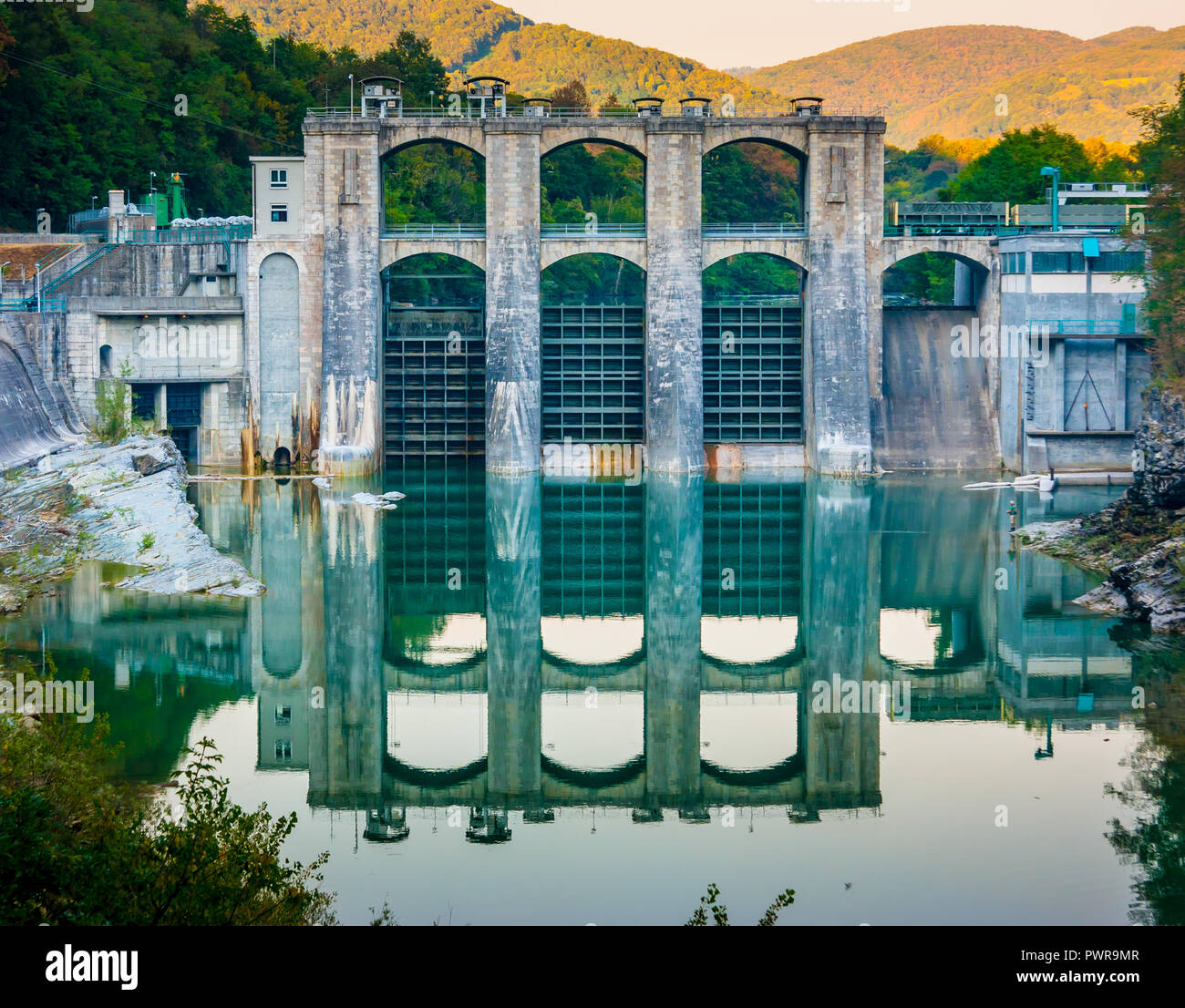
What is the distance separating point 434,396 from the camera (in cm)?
5625

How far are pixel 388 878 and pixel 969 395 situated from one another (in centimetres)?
4193

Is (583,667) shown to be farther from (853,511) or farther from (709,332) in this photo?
(709,332)

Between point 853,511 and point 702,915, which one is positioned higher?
point 853,511

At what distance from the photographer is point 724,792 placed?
860 inches

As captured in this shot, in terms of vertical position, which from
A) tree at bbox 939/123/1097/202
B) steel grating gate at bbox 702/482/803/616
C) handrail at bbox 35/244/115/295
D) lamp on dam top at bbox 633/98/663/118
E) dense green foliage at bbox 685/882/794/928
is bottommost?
dense green foliage at bbox 685/882/794/928

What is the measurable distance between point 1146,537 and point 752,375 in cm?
2265

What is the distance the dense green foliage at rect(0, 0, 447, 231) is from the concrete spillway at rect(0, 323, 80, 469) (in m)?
11.3

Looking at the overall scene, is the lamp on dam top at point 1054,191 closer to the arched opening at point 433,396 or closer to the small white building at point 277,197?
the arched opening at point 433,396

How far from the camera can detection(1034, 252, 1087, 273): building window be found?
176ft

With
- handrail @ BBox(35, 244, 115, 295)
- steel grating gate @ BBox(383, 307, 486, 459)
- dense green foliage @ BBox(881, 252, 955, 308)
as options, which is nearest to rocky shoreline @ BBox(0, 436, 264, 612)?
handrail @ BBox(35, 244, 115, 295)

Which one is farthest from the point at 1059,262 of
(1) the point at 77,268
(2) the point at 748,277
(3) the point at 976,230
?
(2) the point at 748,277

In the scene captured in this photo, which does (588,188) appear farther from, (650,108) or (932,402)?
(932,402)

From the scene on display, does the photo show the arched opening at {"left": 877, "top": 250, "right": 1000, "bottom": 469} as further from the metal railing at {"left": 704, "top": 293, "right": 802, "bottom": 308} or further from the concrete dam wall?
the metal railing at {"left": 704, "top": 293, "right": 802, "bottom": 308}
